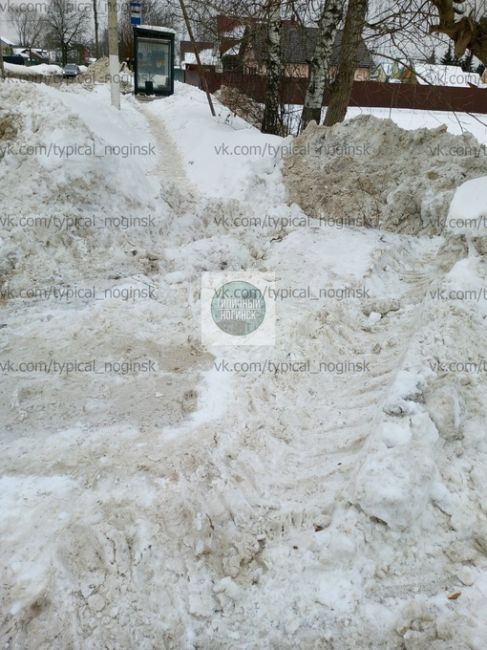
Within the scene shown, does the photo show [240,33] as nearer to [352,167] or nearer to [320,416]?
[352,167]

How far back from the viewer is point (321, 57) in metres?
10.9

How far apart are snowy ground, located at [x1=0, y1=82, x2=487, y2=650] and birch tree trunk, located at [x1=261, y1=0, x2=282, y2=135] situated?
6.03 m

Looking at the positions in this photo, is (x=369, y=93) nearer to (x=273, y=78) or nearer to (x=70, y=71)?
(x=273, y=78)

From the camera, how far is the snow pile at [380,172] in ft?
27.7

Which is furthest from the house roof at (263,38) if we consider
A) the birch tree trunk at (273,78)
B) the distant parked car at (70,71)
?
the distant parked car at (70,71)

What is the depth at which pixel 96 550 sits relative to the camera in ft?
10.8

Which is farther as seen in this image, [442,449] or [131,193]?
[131,193]

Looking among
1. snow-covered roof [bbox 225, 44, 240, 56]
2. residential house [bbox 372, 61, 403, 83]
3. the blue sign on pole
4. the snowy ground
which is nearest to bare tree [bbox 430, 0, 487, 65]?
the snowy ground

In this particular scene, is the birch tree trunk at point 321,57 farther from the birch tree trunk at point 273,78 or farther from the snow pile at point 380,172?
the snow pile at point 380,172

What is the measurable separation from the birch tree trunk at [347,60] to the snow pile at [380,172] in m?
2.50

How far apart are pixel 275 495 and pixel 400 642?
1.30m

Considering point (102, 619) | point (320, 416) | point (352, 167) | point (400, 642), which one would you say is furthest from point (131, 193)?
point (400, 642)

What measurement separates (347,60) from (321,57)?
1.13 m

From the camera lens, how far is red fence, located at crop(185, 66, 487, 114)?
16375 mm
